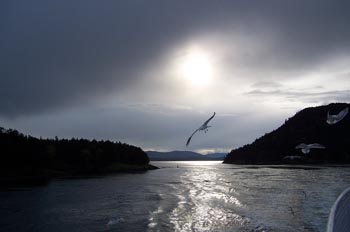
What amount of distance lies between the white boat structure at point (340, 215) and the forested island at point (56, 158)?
352 ft

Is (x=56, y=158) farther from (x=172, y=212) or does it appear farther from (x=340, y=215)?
(x=340, y=215)

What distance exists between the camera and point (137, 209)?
148 feet

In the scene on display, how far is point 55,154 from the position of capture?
15512 cm

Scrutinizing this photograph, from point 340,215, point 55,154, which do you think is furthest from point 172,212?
point 55,154

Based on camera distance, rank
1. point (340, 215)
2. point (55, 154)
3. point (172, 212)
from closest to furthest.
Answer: point (340, 215) < point (172, 212) < point (55, 154)

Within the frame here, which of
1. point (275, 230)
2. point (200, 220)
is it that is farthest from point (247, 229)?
point (200, 220)

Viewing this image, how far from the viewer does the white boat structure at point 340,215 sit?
24.0 feet

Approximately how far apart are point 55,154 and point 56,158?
1746 millimetres

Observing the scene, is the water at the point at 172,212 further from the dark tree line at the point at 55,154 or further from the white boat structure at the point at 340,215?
the dark tree line at the point at 55,154

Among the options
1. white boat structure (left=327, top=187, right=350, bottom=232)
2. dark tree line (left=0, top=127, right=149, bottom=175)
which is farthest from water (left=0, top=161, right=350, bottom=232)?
dark tree line (left=0, top=127, right=149, bottom=175)

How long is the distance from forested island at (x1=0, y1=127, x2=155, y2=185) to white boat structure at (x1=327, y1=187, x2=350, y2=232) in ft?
352

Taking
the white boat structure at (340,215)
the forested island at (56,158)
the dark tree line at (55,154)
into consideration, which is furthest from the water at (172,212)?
the dark tree line at (55,154)

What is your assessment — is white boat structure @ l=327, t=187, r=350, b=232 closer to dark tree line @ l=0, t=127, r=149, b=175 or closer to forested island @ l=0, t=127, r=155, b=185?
forested island @ l=0, t=127, r=155, b=185

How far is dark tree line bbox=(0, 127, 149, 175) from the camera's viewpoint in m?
124
